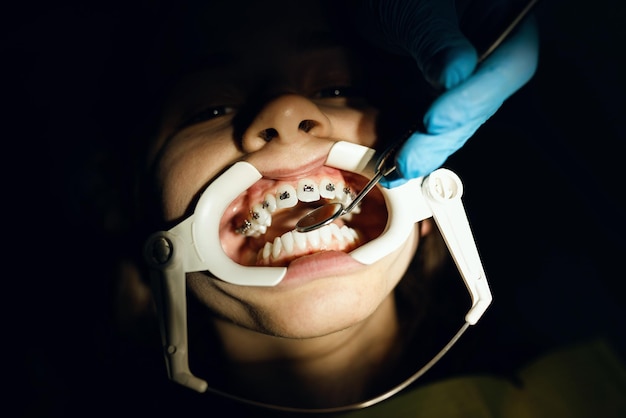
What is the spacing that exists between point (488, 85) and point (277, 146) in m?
0.41

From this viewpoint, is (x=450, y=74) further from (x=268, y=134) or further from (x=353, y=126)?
(x=268, y=134)

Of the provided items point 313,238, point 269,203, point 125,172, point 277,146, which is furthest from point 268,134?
point 125,172

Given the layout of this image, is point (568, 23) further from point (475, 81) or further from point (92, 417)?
point (92, 417)

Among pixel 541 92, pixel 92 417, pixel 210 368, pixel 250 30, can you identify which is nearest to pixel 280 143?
pixel 250 30

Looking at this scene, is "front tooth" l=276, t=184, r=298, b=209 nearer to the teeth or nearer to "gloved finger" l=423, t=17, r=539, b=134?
the teeth

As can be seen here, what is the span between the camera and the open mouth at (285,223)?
36.2 inches

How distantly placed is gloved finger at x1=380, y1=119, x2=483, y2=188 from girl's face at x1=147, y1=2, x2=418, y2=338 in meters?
0.19

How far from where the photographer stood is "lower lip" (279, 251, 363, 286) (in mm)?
850

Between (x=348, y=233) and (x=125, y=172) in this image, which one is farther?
(x=125, y=172)

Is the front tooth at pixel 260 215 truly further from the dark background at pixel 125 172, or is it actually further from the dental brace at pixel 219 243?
the dark background at pixel 125 172

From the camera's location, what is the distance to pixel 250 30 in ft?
3.12

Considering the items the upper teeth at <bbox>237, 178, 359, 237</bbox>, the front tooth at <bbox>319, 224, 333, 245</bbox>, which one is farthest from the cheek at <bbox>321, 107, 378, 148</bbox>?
the front tooth at <bbox>319, 224, 333, 245</bbox>

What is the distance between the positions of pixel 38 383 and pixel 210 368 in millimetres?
571

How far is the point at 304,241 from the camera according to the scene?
94 cm
